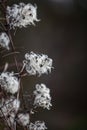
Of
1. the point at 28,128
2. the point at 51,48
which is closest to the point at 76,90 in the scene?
the point at 51,48

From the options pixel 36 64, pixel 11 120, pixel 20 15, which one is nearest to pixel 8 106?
pixel 11 120

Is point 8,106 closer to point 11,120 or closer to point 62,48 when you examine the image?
point 11,120

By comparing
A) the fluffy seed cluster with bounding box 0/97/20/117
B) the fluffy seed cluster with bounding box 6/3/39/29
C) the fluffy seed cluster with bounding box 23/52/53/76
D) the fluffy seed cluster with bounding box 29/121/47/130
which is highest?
the fluffy seed cluster with bounding box 6/3/39/29

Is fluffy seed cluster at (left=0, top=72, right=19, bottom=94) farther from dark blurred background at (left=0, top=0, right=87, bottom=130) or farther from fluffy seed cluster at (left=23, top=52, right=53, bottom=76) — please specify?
dark blurred background at (left=0, top=0, right=87, bottom=130)

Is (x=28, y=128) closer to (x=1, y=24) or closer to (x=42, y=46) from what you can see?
(x=1, y=24)

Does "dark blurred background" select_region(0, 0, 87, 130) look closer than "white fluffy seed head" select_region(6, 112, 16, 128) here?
No

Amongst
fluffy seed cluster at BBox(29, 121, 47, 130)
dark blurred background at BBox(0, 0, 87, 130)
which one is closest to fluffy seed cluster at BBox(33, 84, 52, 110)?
fluffy seed cluster at BBox(29, 121, 47, 130)

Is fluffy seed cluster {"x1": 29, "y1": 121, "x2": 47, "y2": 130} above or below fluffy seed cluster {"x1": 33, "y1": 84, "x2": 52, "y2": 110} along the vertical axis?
below
